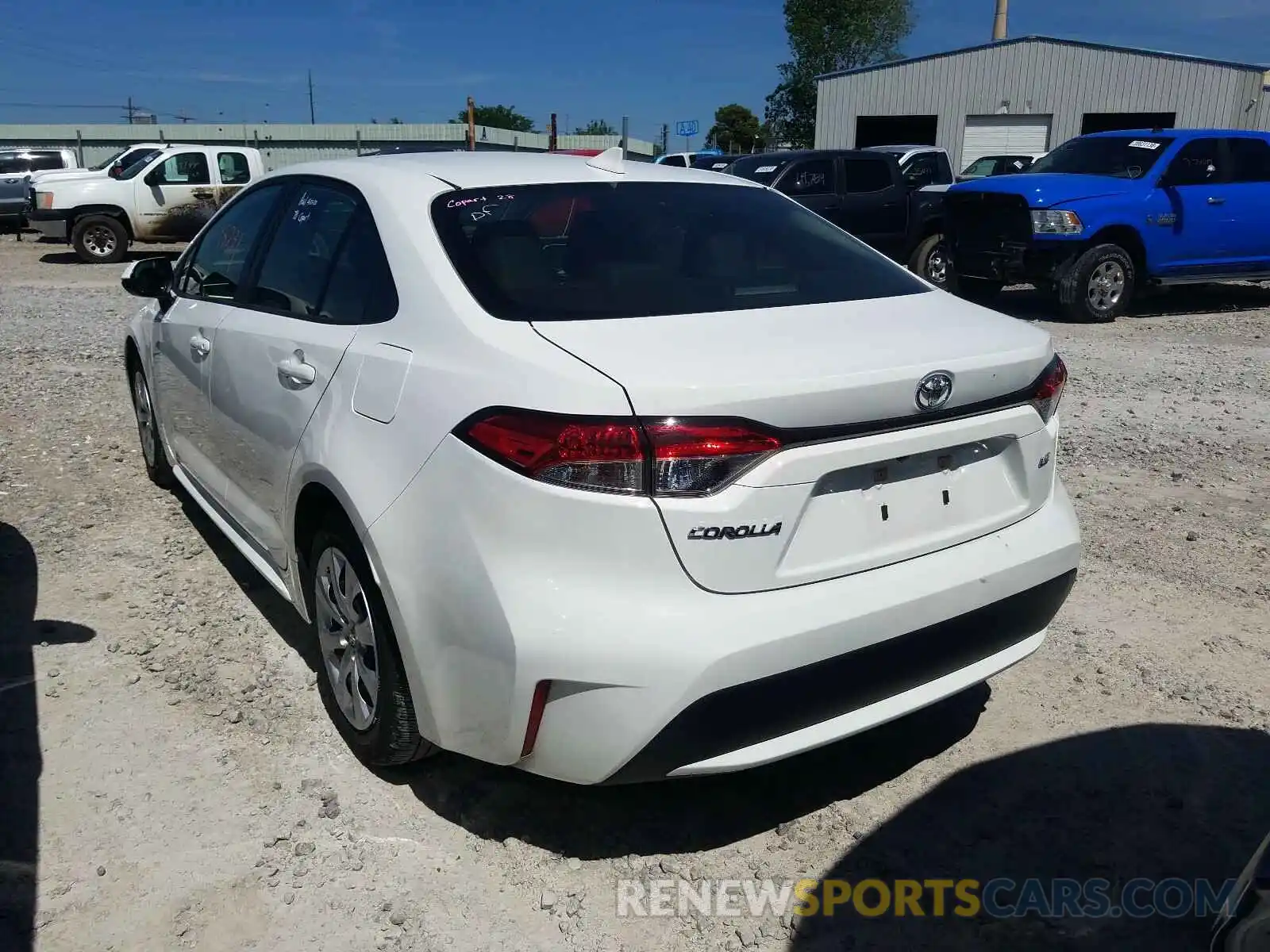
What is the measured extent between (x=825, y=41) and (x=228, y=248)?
5840 centimetres

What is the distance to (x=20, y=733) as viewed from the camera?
304cm

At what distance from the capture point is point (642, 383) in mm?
2061

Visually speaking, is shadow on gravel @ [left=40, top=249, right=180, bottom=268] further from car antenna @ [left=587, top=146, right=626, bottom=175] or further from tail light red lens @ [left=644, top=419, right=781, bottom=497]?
tail light red lens @ [left=644, top=419, right=781, bottom=497]

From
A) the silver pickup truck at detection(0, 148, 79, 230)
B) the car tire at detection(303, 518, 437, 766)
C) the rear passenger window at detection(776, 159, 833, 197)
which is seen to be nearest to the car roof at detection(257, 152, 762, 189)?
the car tire at detection(303, 518, 437, 766)

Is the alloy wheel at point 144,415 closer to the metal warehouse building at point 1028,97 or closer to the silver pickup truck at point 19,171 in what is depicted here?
the silver pickup truck at point 19,171

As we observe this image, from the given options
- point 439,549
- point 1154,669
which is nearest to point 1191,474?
point 1154,669

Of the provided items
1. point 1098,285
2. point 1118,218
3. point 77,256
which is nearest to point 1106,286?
point 1098,285

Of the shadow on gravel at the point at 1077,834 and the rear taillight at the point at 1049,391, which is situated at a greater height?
the rear taillight at the point at 1049,391

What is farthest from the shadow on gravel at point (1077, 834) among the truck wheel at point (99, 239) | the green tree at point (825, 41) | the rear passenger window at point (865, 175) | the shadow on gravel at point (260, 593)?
the green tree at point (825, 41)

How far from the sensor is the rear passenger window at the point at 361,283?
2.68 meters

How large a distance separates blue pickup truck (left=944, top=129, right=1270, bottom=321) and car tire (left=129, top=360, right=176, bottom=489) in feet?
27.4

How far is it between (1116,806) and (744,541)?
1.44 meters

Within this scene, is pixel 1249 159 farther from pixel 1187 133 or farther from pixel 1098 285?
pixel 1098 285

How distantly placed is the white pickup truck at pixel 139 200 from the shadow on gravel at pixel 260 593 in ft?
44.1
